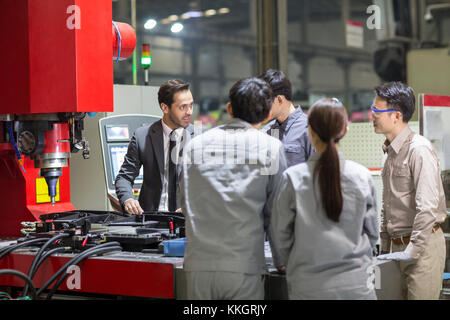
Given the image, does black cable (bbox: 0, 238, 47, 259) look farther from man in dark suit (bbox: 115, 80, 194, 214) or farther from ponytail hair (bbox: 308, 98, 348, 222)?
ponytail hair (bbox: 308, 98, 348, 222)

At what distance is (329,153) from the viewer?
203 centimetres

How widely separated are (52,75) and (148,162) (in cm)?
102

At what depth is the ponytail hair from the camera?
200cm

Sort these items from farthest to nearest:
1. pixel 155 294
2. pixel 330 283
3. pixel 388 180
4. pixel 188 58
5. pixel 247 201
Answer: pixel 188 58 < pixel 388 180 < pixel 155 294 < pixel 247 201 < pixel 330 283

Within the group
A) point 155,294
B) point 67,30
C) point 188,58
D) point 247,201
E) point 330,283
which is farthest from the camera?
point 188,58

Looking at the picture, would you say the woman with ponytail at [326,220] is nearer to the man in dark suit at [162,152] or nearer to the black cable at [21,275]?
the black cable at [21,275]

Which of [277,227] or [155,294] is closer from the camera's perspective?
[277,227]

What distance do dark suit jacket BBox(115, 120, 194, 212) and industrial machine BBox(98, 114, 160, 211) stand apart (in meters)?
1.04

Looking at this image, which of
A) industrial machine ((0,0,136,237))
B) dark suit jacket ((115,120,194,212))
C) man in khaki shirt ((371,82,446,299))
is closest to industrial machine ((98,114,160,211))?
dark suit jacket ((115,120,194,212))

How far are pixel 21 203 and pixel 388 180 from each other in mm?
1825

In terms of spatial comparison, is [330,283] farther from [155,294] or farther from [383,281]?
[155,294]

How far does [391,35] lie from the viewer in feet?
24.8

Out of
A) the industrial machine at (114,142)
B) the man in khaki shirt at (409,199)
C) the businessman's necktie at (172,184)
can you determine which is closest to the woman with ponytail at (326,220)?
the man in khaki shirt at (409,199)
